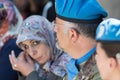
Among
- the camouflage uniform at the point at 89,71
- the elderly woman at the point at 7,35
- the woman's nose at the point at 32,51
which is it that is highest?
the camouflage uniform at the point at 89,71

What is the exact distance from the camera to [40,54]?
351 cm

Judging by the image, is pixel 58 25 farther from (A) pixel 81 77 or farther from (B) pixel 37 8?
(B) pixel 37 8

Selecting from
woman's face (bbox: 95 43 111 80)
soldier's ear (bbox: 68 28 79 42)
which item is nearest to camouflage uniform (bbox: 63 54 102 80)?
soldier's ear (bbox: 68 28 79 42)

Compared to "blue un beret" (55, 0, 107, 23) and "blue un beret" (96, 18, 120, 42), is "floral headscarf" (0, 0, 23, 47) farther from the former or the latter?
"blue un beret" (96, 18, 120, 42)

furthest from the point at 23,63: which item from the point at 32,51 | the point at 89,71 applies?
the point at 89,71

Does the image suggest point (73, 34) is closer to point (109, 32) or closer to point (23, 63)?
point (109, 32)

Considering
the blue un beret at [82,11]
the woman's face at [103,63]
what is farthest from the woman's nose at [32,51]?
the woman's face at [103,63]

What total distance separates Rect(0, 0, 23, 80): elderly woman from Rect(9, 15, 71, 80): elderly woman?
0.21 meters

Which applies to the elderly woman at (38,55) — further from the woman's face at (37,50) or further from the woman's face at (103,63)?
the woman's face at (103,63)

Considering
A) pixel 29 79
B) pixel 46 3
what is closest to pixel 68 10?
pixel 29 79

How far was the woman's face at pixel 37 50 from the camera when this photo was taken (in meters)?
3.52

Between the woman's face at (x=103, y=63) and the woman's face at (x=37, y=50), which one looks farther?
the woman's face at (x=37, y=50)

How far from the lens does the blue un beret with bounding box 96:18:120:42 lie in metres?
2.33

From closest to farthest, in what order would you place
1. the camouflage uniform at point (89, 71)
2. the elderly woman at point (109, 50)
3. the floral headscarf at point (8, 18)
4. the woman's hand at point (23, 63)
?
the elderly woman at point (109, 50) < the camouflage uniform at point (89, 71) < the woman's hand at point (23, 63) < the floral headscarf at point (8, 18)
